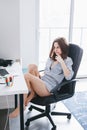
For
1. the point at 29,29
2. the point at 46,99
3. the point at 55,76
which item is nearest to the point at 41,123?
the point at 46,99

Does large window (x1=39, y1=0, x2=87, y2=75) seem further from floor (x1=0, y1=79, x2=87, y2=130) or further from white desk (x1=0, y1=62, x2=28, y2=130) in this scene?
white desk (x1=0, y1=62, x2=28, y2=130)

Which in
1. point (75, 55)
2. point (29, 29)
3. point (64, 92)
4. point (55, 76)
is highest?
point (29, 29)

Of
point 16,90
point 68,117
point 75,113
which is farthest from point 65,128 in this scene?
point 16,90

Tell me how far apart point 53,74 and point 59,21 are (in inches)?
68.6

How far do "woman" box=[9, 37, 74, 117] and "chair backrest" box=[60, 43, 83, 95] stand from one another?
5cm

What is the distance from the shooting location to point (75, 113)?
2.53 meters

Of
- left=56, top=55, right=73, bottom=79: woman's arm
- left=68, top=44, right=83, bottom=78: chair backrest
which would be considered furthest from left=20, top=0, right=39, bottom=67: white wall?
left=56, top=55, right=73, bottom=79: woman's arm

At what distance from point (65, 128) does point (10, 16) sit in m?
1.51

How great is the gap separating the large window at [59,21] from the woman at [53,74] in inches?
57.3

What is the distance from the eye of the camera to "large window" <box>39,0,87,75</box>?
136 inches

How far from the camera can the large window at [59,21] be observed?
345cm

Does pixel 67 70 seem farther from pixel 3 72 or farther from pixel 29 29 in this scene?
pixel 29 29

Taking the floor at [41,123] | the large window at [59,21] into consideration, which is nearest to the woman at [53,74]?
the floor at [41,123]

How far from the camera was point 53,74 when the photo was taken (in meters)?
2.20
